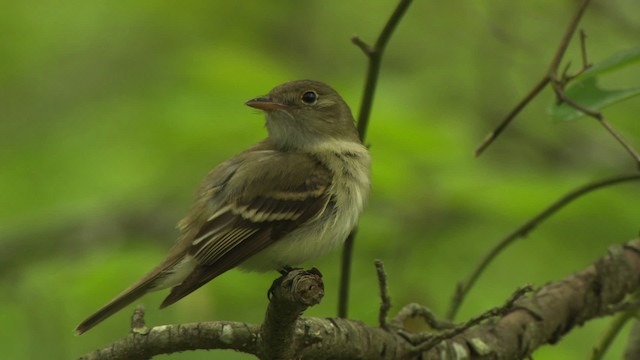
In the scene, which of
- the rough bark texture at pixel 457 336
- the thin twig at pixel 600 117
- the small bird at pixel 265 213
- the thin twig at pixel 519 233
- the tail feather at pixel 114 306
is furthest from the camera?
the thin twig at pixel 519 233

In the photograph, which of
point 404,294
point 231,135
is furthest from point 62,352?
point 404,294

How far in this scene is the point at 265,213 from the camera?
455 centimetres

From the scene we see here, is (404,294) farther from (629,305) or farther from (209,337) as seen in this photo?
(209,337)

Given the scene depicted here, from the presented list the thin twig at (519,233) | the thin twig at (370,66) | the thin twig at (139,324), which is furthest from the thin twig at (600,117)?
the thin twig at (139,324)

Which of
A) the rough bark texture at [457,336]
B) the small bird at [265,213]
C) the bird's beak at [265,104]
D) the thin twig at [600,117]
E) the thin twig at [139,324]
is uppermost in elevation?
the bird's beak at [265,104]

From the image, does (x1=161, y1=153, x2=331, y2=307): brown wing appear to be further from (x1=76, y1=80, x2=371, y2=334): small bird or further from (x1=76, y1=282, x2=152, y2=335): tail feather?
(x1=76, y1=282, x2=152, y2=335): tail feather

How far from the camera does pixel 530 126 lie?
23.9 ft

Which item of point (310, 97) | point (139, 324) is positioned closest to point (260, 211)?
point (310, 97)

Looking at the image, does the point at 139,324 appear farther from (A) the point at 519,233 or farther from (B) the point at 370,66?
(A) the point at 519,233

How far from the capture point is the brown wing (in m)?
4.34

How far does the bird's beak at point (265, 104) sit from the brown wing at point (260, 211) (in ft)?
1.02

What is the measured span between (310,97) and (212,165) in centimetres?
72

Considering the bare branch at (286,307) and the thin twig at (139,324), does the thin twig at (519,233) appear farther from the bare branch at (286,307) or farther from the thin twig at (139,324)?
the thin twig at (139,324)

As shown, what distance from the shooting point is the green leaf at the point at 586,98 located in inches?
161
